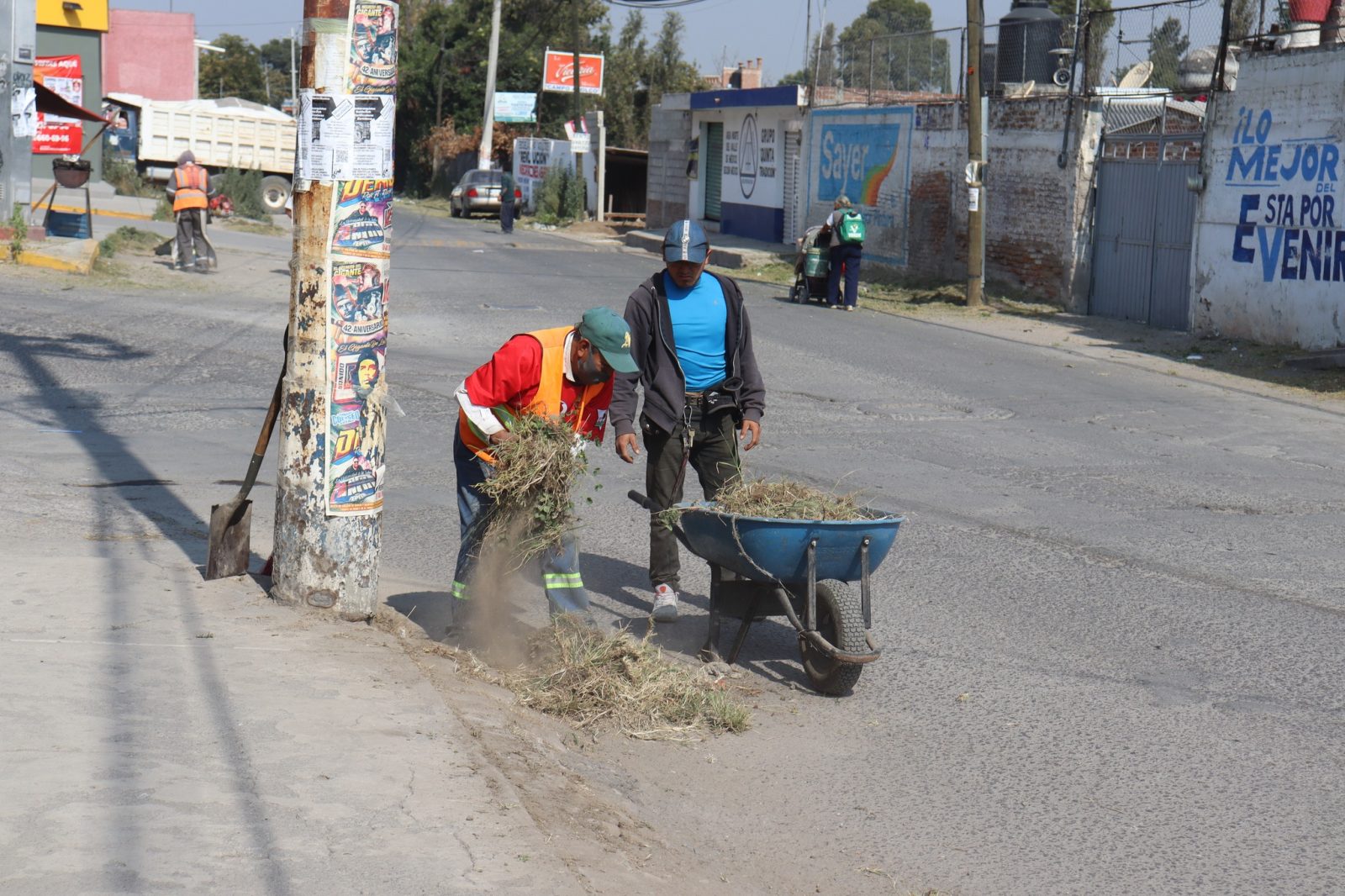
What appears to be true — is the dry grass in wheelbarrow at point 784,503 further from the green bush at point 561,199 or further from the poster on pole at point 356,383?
the green bush at point 561,199

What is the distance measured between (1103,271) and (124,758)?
2043cm

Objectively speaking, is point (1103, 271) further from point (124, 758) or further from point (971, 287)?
point (124, 758)

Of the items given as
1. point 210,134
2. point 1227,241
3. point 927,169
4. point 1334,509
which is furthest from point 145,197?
point 1334,509

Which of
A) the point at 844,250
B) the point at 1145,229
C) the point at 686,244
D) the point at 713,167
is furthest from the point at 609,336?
the point at 713,167

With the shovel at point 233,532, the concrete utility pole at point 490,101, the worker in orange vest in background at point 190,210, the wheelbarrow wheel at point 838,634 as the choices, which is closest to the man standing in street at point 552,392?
the wheelbarrow wheel at point 838,634

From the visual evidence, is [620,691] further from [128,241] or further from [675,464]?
[128,241]

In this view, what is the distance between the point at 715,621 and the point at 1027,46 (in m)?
22.0

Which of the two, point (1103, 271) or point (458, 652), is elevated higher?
point (1103, 271)

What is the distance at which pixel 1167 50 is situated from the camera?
22.1 m

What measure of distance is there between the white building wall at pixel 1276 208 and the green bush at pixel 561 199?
29.2 metres

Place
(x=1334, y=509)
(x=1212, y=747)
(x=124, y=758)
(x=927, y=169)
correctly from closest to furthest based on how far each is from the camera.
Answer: (x=124, y=758)
(x=1212, y=747)
(x=1334, y=509)
(x=927, y=169)

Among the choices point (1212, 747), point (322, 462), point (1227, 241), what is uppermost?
point (1227, 241)

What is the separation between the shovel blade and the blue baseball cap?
227 centimetres

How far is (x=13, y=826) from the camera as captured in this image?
3.67 m
